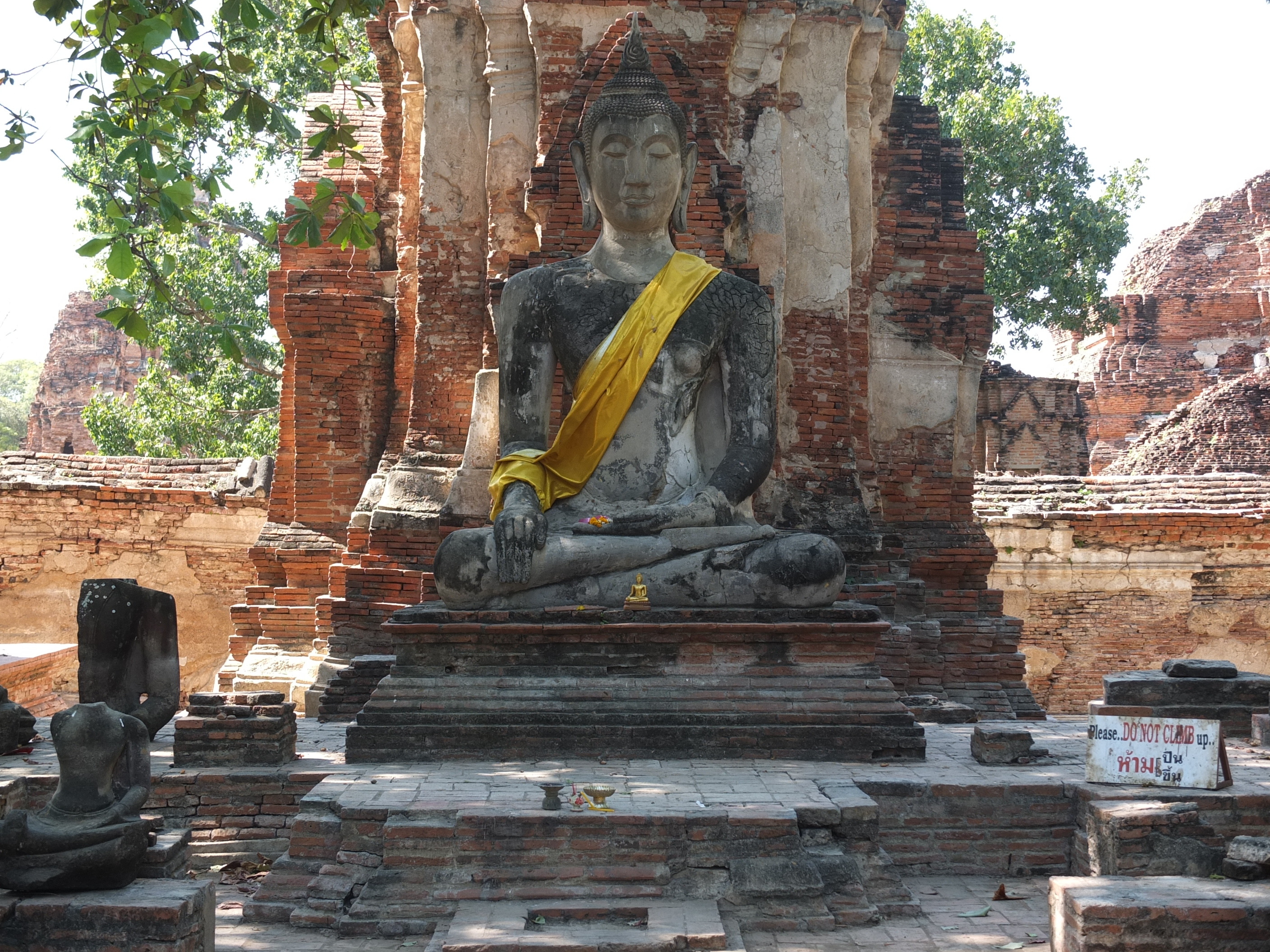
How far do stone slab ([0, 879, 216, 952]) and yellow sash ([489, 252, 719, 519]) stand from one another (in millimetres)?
3116

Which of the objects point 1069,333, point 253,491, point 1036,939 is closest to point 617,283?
point 1036,939

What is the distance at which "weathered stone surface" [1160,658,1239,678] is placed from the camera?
21.7ft

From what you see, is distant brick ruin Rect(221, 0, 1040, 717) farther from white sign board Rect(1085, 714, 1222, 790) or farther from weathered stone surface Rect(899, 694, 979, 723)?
white sign board Rect(1085, 714, 1222, 790)

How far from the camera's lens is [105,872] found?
385cm

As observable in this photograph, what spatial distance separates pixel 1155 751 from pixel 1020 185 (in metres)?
16.4

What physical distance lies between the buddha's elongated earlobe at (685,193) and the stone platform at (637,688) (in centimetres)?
249

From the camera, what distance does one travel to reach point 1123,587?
44.8 feet

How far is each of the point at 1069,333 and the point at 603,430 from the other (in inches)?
990

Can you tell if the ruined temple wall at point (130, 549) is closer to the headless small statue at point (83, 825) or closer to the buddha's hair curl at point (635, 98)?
the buddha's hair curl at point (635, 98)

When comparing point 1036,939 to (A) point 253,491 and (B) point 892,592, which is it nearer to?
(B) point 892,592

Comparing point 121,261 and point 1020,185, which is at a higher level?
point 1020,185

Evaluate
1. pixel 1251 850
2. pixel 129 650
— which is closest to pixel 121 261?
pixel 129 650

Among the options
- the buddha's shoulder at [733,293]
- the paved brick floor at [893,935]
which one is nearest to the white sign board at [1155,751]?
the paved brick floor at [893,935]

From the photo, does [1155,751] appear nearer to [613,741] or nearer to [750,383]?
[613,741]
